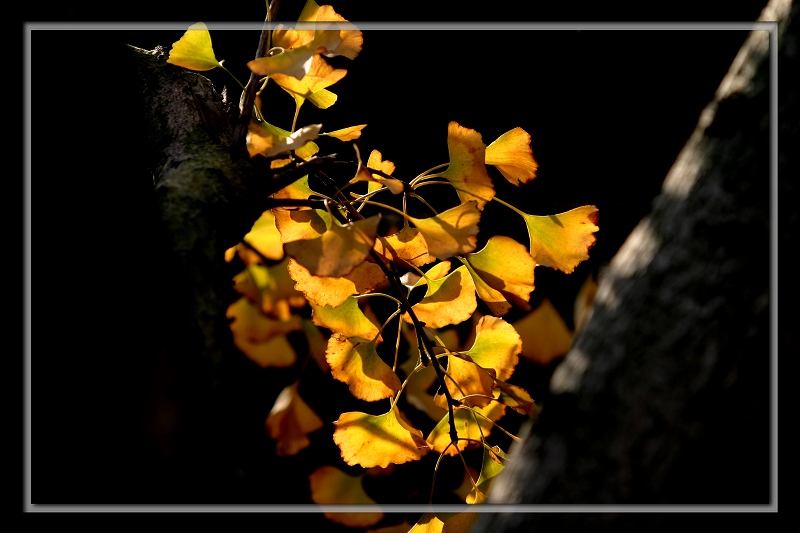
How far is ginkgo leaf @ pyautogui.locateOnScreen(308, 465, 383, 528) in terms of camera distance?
70 centimetres

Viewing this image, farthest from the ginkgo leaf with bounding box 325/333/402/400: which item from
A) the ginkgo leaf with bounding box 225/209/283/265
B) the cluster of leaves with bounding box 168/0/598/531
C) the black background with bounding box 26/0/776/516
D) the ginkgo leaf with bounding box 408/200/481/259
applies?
the black background with bounding box 26/0/776/516

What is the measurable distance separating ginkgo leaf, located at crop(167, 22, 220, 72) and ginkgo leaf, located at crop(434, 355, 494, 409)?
0.94 ft

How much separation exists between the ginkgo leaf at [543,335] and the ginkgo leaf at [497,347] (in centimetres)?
32

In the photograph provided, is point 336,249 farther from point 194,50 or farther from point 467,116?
point 467,116

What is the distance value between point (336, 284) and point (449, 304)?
0.08 m

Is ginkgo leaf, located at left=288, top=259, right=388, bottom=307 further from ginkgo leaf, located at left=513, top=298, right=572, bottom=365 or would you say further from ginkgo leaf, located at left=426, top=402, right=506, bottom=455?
ginkgo leaf, located at left=513, top=298, right=572, bottom=365

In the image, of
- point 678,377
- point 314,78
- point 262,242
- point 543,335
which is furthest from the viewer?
point 543,335

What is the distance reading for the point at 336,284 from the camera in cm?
45

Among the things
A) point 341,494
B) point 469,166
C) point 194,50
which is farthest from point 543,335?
point 194,50

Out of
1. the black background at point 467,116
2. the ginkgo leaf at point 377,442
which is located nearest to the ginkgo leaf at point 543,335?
the black background at point 467,116

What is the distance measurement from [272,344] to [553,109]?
0.51m

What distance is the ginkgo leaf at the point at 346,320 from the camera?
19.2 inches

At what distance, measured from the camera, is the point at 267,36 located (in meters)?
0.47

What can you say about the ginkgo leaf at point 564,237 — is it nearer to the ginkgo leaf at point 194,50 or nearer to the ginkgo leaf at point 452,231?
the ginkgo leaf at point 452,231
